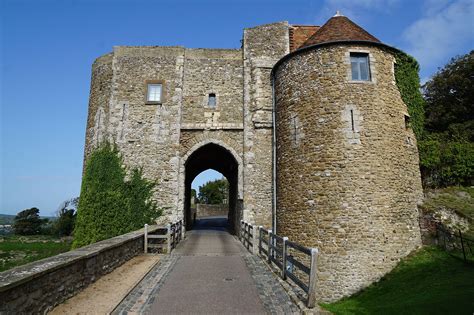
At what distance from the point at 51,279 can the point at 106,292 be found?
142cm

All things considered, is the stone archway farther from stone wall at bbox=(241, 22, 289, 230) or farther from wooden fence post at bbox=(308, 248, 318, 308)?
wooden fence post at bbox=(308, 248, 318, 308)

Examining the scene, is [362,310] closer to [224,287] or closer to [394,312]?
[394,312]

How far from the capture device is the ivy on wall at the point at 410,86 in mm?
13391

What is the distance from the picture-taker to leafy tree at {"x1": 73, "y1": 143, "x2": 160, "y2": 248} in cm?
1492

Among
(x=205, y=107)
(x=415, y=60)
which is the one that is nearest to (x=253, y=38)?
(x=205, y=107)

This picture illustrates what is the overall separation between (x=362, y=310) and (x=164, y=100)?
42.4 feet

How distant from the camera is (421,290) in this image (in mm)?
9141

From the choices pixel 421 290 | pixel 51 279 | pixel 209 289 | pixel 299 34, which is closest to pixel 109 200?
pixel 209 289

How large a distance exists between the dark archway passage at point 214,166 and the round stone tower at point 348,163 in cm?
540

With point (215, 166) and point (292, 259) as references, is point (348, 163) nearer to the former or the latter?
point (292, 259)

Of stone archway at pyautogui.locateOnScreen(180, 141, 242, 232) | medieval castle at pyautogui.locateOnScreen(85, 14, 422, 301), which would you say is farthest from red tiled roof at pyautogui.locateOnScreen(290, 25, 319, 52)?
stone archway at pyautogui.locateOnScreen(180, 141, 242, 232)

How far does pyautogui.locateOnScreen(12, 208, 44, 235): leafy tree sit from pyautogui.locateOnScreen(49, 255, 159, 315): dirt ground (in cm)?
3959

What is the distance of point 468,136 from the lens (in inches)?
674

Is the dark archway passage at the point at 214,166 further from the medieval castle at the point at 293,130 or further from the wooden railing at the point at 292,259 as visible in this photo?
the wooden railing at the point at 292,259
